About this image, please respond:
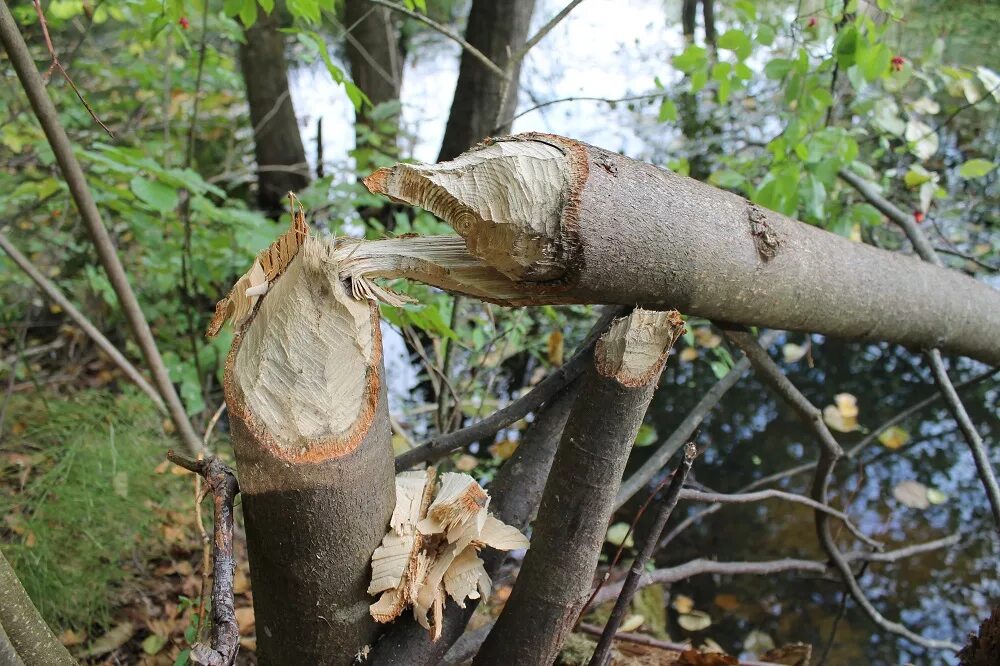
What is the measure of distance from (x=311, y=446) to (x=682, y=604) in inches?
90.9

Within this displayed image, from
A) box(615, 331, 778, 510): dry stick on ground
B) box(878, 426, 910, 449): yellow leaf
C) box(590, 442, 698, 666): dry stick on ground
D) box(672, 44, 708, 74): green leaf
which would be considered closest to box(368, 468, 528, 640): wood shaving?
box(590, 442, 698, 666): dry stick on ground

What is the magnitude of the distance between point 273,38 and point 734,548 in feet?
13.4

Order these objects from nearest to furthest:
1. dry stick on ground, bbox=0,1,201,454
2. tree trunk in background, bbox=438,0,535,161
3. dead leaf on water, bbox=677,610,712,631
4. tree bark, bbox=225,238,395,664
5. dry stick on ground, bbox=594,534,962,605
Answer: tree bark, bbox=225,238,395,664 < dry stick on ground, bbox=0,1,201,454 < dry stick on ground, bbox=594,534,962,605 < dead leaf on water, bbox=677,610,712,631 < tree trunk in background, bbox=438,0,535,161

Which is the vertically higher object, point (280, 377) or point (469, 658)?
point (280, 377)

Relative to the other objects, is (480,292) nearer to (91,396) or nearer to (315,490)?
(315,490)

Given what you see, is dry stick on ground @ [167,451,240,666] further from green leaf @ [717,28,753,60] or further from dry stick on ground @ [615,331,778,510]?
green leaf @ [717,28,753,60]

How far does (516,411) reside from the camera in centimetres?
143

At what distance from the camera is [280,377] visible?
0.95 meters

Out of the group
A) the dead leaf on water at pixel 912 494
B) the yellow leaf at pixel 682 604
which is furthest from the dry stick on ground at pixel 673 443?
the dead leaf on water at pixel 912 494

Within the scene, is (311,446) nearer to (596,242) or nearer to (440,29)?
(596,242)

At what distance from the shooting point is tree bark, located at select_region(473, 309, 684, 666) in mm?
1046

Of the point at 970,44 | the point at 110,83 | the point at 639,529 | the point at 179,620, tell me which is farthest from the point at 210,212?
the point at 970,44

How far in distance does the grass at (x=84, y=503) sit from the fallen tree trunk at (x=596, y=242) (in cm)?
155

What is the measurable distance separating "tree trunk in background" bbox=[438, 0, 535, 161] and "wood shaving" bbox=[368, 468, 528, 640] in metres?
2.47
